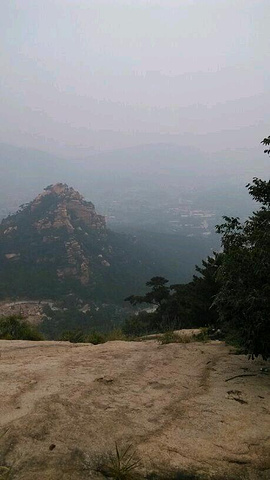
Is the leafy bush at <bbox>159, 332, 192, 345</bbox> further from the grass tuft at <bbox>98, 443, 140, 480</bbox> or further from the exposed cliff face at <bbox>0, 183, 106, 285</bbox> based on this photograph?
the exposed cliff face at <bbox>0, 183, 106, 285</bbox>

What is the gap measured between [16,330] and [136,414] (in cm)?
1096

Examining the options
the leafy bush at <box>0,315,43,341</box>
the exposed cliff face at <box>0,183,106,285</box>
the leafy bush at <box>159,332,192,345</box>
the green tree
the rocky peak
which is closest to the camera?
the green tree

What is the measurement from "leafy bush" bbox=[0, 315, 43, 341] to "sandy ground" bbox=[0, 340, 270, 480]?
635cm

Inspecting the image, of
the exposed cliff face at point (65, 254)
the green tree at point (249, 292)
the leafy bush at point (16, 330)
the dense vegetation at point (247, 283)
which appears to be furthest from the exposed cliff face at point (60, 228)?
the green tree at point (249, 292)

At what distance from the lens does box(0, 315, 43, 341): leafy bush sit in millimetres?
13691

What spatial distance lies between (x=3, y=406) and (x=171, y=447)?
8.27ft

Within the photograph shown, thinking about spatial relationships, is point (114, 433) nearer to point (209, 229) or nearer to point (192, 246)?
point (192, 246)

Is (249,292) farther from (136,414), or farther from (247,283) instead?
(136,414)

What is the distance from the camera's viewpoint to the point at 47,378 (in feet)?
20.0

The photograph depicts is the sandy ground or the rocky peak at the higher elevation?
the rocky peak

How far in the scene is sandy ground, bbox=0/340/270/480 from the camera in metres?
3.66

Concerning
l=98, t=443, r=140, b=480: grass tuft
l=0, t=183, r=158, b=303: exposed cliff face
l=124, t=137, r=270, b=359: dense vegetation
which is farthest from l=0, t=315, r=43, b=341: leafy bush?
l=0, t=183, r=158, b=303: exposed cliff face

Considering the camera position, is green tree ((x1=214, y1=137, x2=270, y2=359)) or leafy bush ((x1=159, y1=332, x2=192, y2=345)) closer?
green tree ((x1=214, y1=137, x2=270, y2=359))

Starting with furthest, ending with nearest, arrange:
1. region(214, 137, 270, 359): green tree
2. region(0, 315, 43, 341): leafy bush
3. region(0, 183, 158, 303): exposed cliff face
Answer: region(0, 183, 158, 303): exposed cliff face, region(0, 315, 43, 341): leafy bush, region(214, 137, 270, 359): green tree
